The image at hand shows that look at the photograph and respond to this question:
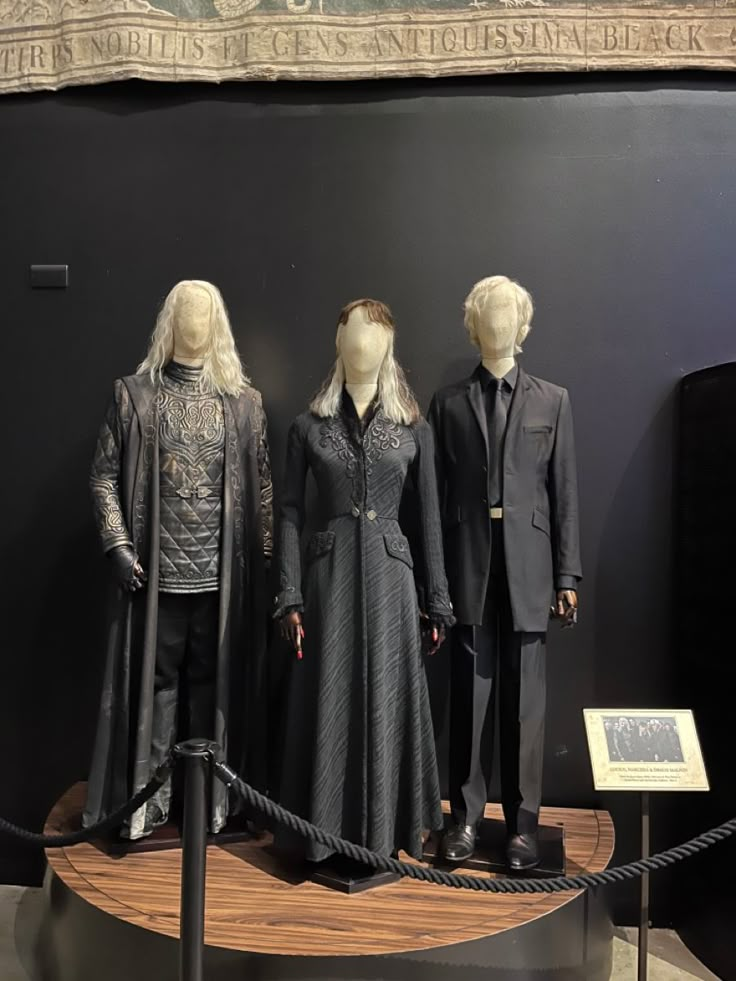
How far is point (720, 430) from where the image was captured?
3227 millimetres

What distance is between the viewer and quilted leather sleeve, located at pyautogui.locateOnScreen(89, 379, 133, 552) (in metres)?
3.07

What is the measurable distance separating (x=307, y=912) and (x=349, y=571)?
105 cm

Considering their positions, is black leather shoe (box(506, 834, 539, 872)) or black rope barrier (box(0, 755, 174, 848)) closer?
black rope barrier (box(0, 755, 174, 848))

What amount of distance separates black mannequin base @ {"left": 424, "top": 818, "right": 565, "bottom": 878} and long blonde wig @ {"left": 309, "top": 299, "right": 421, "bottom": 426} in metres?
1.50

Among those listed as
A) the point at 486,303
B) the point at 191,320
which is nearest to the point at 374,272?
the point at 486,303

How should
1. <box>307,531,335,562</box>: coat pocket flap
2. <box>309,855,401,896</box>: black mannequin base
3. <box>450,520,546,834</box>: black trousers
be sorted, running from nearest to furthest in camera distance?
1. <box>309,855,401,896</box>: black mannequin base
2. <box>307,531,335,562</box>: coat pocket flap
3. <box>450,520,546,834</box>: black trousers

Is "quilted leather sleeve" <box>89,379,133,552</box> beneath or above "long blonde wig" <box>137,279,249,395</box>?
beneath

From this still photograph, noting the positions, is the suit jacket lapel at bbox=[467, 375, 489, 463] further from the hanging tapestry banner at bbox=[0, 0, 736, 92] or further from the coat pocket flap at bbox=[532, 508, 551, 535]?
the hanging tapestry banner at bbox=[0, 0, 736, 92]

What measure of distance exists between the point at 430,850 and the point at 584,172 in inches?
106

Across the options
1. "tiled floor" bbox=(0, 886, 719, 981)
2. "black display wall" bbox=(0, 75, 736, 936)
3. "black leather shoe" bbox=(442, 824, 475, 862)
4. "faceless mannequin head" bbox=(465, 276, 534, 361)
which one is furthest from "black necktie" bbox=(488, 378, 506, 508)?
"tiled floor" bbox=(0, 886, 719, 981)

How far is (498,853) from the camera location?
307cm

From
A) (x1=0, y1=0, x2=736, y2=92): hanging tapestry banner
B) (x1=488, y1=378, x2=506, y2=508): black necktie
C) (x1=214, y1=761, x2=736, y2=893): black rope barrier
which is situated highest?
(x1=0, y1=0, x2=736, y2=92): hanging tapestry banner

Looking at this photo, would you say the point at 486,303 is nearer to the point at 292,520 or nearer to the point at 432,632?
the point at 292,520

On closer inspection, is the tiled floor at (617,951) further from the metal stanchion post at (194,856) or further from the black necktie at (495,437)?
the black necktie at (495,437)
